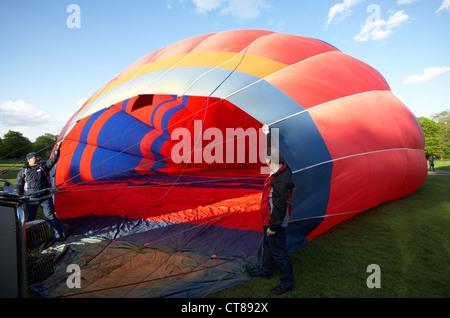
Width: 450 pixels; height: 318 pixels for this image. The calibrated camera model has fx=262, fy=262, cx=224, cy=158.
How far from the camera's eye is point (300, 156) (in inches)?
98.7

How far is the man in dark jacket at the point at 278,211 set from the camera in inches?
80.0

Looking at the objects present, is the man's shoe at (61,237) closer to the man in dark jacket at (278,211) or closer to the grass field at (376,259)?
the grass field at (376,259)

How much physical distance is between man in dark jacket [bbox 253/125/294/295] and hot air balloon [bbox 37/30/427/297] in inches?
14.5

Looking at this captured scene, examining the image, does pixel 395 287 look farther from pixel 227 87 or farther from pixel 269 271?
pixel 227 87

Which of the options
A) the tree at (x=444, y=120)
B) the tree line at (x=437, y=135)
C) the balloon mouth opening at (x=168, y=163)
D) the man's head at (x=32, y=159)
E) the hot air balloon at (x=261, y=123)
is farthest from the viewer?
the tree at (x=444, y=120)

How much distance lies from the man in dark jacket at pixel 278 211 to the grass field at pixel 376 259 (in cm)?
15

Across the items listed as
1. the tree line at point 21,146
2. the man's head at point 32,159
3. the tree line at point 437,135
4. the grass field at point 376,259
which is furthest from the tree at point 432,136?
the man's head at point 32,159

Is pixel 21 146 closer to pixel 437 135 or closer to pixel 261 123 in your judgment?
pixel 261 123

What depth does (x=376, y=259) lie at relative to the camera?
258 centimetres

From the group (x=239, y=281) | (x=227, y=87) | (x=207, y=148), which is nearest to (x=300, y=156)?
(x=227, y=87)

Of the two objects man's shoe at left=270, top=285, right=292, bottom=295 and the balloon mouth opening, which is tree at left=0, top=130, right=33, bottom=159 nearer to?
the balloon mouth opening

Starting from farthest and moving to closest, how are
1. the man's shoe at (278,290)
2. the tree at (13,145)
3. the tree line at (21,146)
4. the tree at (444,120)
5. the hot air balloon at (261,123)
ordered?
the tree at (444,120) < the tree at (13,145) < the tree line at (21,146) < the hot air balloon at (261,123) < the man's shoe at (278,290)
